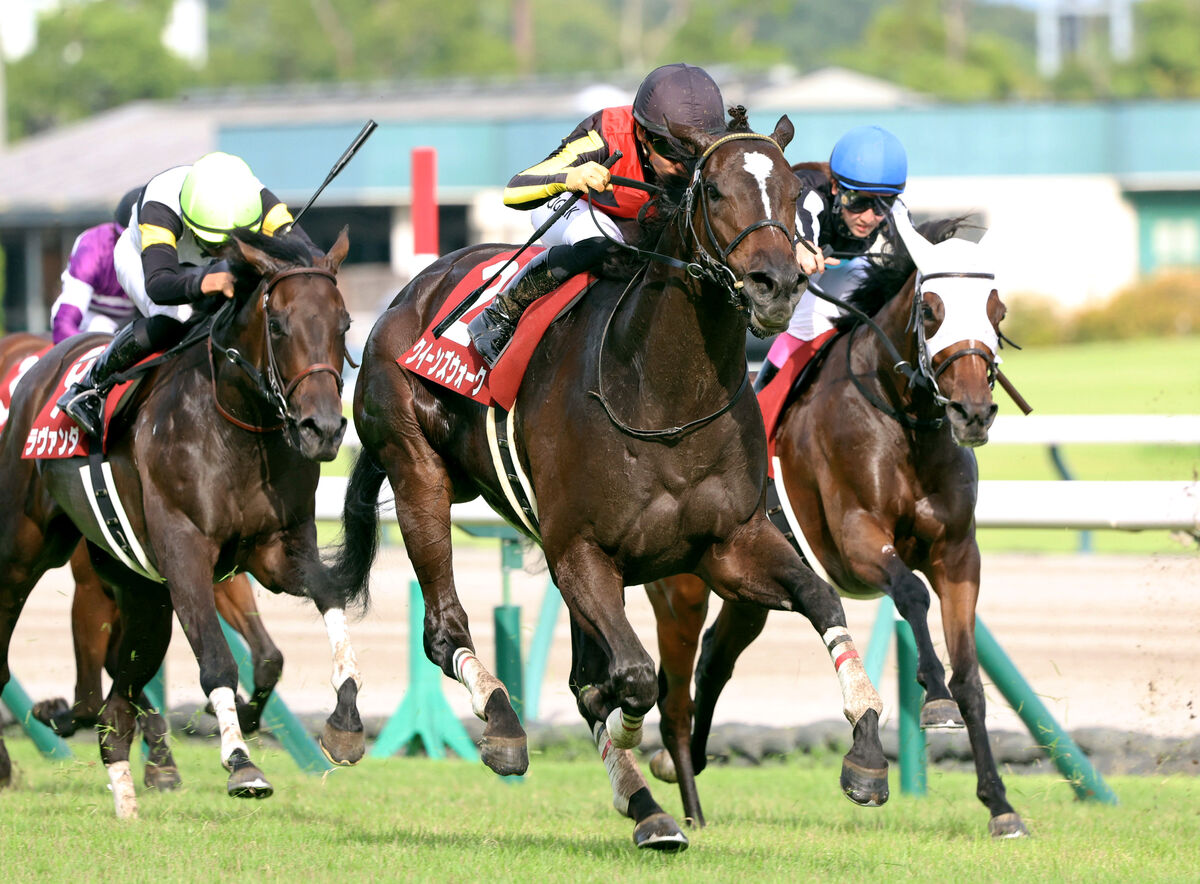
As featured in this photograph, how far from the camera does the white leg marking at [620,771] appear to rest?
17.5 feet

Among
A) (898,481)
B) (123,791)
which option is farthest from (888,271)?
(123,791)

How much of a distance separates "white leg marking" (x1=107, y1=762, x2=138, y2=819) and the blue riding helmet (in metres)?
3.54

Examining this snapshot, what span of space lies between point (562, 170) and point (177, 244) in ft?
7.18

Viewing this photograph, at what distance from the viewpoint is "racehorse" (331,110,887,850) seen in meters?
4.49

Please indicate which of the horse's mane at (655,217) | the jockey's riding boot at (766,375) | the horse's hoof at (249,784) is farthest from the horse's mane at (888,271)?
the horse's hoof at (249,784)

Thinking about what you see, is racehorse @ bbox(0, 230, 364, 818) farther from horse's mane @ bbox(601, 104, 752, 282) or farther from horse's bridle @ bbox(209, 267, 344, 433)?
horse's mane @ bbox(601, 104, 752, 282)

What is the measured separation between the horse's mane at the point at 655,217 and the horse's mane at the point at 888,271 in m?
1.57

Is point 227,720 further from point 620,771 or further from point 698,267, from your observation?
point 698,267

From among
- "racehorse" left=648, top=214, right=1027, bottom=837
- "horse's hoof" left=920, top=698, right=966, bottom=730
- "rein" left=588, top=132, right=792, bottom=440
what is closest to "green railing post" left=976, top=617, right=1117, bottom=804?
"racehorse" left=648, top=214, right=1027, bottom=837

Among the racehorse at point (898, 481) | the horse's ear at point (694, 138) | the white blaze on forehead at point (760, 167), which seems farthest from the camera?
the racehorse at point (898, 481)

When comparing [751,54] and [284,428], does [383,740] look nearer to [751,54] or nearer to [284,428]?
[284,428]

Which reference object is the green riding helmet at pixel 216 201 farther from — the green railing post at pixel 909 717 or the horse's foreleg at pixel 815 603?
the green railing post at pixel 909 717

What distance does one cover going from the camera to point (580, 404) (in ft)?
16.4

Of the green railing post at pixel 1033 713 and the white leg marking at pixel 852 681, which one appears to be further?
the green railing post at pixel 1033 713
